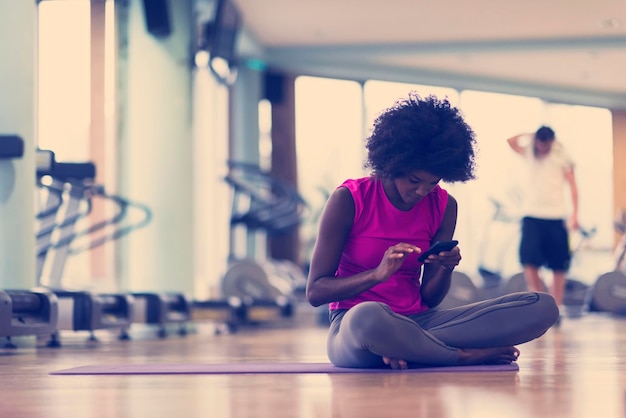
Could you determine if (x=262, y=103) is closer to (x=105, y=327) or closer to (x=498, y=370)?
(x=105, y=327)

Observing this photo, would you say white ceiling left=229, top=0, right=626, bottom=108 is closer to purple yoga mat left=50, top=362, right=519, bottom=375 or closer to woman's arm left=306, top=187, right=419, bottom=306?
purple yoga mat left=50, top=362, right=519, bottom=375

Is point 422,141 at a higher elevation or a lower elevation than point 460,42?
lower

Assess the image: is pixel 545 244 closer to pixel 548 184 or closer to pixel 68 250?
pixel 548 184

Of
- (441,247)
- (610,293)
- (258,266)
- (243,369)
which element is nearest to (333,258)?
(441,247)

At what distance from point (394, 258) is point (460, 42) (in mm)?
9282

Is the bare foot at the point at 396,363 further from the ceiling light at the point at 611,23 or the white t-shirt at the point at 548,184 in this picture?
the ceiling light at the point at 611,23

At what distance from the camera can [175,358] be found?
3.64m

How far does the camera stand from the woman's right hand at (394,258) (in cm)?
240

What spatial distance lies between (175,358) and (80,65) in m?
3.81

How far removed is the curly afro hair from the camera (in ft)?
8.32

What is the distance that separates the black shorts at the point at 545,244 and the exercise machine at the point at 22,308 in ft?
10.1

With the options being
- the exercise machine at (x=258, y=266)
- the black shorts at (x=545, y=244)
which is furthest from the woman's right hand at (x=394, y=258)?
the exercise machine at (x=258, y=266)

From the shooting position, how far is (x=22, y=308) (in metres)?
4.02

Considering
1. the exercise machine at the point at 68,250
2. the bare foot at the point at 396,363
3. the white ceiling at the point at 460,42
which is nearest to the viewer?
the bare foot at the point at 396,363
